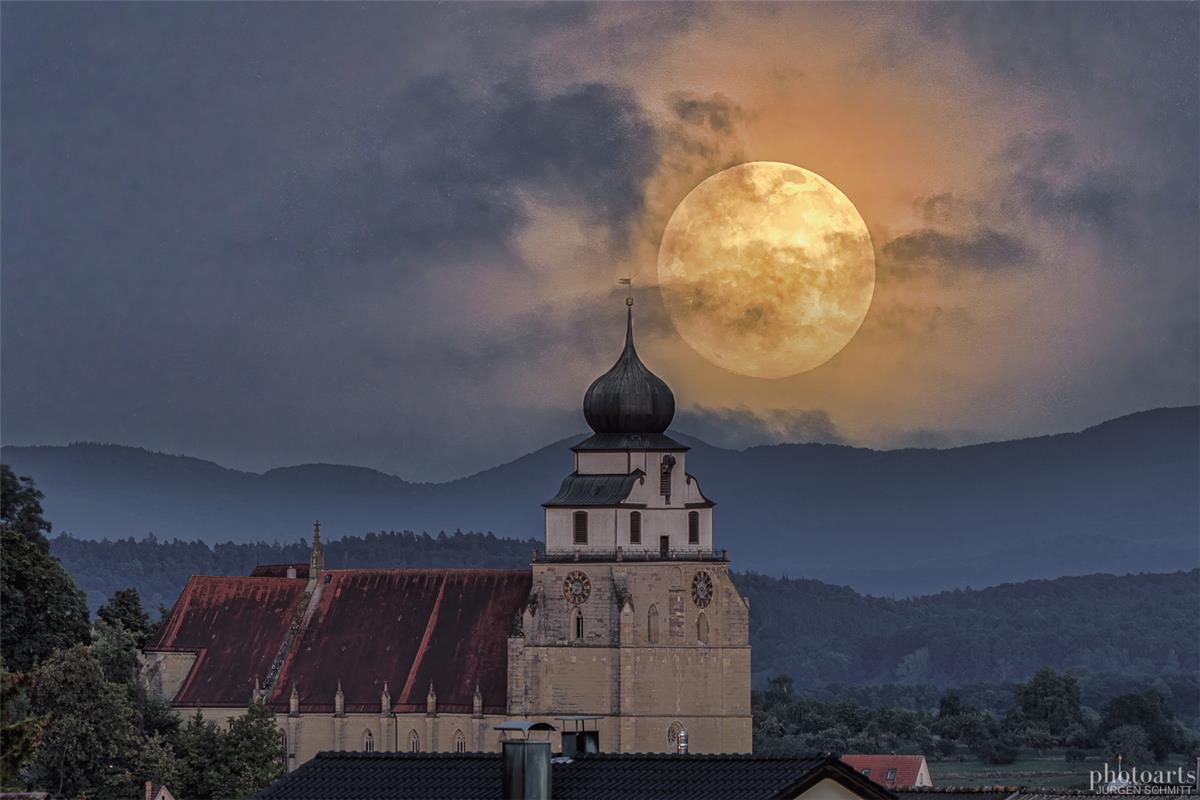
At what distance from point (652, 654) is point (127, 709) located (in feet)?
71.1

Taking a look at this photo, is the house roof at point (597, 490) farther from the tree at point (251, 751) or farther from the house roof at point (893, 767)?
the tree at point (251, 751)

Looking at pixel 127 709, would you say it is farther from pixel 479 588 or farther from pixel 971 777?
pixel 971 777

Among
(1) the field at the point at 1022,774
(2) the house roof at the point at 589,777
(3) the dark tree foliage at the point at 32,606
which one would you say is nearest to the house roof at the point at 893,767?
(1) the field at the point at 1022,774

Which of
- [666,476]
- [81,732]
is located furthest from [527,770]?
[666,476]

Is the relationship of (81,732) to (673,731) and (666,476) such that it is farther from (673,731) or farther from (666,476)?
(666,476)

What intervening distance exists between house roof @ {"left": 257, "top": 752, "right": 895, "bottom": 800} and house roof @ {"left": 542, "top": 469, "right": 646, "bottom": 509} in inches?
2803

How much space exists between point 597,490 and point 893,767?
20869mm

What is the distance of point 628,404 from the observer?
426 ft

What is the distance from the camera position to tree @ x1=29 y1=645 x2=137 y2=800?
108m

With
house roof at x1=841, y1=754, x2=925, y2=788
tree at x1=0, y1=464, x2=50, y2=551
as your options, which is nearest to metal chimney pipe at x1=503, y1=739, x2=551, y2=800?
house roof at x1=841, y1=754, x2=925, y2=788

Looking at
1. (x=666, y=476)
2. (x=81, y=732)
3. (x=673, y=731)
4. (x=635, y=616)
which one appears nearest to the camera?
(x=81, y=732)

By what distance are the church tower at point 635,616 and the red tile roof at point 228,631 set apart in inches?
461

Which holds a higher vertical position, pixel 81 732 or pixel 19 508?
pixel 19 508

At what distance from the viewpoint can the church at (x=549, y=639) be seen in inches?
4919
